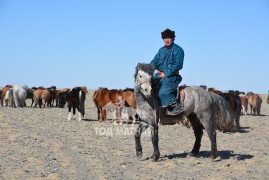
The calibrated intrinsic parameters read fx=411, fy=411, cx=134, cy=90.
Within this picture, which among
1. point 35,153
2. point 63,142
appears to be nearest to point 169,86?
point 35,153

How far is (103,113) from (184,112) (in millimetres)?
9891

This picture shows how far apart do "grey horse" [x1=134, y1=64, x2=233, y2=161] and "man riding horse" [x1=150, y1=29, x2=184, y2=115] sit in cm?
19

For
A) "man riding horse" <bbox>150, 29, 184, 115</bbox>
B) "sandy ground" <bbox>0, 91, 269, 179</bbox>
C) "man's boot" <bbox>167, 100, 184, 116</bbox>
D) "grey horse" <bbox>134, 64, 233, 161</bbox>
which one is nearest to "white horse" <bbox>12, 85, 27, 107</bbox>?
"sandy ground" <bbox>0, 91, 269, 179</bbox>

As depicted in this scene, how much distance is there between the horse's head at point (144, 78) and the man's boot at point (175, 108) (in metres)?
0.52

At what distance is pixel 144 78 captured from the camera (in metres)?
7.45

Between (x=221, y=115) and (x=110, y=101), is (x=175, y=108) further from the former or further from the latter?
(x=110, y=101)

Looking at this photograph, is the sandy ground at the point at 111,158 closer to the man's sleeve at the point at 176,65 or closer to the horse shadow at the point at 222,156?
the horse shadow at the point at 222,156

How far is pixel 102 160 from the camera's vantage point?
788cm

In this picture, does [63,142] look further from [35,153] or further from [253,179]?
[253,179]

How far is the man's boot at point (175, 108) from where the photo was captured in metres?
7.60

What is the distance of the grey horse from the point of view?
7531mm

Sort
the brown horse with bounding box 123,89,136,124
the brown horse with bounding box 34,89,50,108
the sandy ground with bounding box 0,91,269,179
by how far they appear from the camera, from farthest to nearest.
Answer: the brown horse with bounding box 34,89,50,108 → the brown horse with bounding box 123,89,136,124 → the sandy ground with bounding box 0,91,269,179

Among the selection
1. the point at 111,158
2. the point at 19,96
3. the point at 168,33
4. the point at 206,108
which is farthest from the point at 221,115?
the point at 19,96

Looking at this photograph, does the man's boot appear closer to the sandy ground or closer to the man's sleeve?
the man's sleeve
